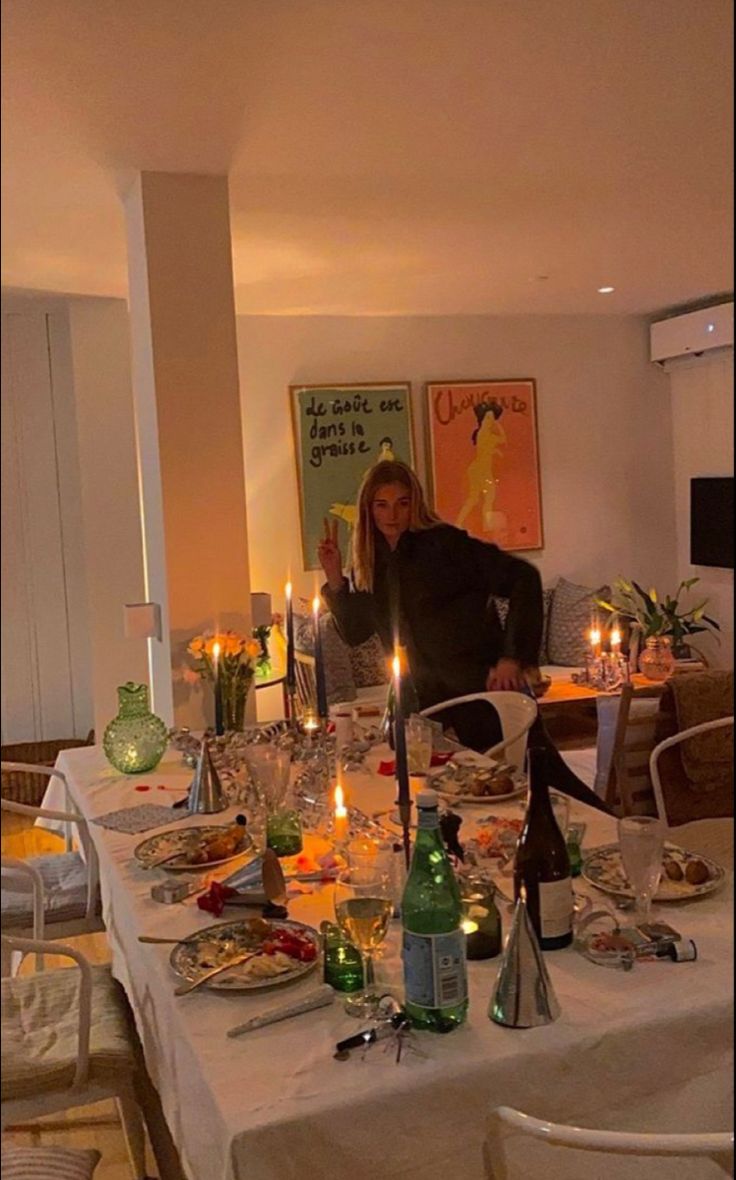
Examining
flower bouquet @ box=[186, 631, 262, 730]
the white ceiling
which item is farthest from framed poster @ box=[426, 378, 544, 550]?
flower bouquet @ box=[186, 631, 262, 730]

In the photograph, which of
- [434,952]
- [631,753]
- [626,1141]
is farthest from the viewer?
[631,753]

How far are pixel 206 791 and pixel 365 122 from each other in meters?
1.36

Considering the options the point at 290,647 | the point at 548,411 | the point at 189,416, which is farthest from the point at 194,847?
the point at 548,411

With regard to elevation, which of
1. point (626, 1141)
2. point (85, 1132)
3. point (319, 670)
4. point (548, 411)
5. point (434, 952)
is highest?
point (548, 411)

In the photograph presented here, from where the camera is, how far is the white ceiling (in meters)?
1.65

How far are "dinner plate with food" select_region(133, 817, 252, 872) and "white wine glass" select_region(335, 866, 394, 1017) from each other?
1.07 ft

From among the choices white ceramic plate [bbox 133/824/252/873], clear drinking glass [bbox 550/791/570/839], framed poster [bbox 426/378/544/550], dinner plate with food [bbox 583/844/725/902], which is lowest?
white ceramic plate [bbox 133/824/252/873]

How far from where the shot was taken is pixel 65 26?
1618 mm

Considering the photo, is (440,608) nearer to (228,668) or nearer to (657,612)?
(228,668)

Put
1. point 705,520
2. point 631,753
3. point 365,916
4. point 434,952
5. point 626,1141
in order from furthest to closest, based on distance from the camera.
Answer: point 705,520, point 631,753, point 365,916, point 434,952, point 626,1141

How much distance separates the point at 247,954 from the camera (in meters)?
1.18

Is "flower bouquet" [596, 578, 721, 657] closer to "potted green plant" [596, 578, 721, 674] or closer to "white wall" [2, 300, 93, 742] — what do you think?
"potted green plant" [596, 578, 721, 674]

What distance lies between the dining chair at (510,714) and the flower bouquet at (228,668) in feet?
1.36

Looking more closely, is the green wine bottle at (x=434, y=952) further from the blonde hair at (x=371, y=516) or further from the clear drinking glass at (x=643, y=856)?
the blonde hair at (x=371, y=516)
